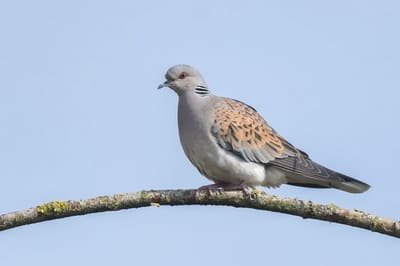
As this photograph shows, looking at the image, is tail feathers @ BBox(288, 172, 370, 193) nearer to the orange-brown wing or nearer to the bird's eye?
the orange-brown wing

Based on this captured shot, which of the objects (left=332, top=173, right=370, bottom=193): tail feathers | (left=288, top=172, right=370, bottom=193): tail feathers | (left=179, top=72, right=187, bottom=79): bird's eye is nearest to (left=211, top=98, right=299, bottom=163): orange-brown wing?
(left=288, top=172, right=370, bottom=193): tail feathers

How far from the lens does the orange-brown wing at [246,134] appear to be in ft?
20.6

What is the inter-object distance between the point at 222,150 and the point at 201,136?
0.65 ft

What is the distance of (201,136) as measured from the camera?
→ 6160 mm

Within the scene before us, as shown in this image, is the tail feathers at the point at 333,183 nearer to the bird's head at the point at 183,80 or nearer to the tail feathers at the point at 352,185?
the tail feathers at the point at 352,185

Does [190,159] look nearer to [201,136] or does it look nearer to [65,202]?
[201,136]

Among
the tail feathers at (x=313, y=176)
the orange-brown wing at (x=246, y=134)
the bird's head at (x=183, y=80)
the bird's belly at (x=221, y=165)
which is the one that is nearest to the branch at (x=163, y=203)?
the bird's belly at (x=221, y=165)

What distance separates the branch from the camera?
397cm

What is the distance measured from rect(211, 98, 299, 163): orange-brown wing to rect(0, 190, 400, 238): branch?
1869 mm

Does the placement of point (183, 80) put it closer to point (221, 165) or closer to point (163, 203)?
point (221, 165)

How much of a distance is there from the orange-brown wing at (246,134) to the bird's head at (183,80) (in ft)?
0.87

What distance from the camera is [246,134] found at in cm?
647

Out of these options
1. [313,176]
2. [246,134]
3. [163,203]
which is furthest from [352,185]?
[163,203]

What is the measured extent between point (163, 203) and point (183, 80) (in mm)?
2471
